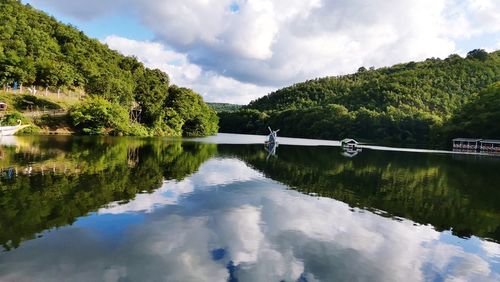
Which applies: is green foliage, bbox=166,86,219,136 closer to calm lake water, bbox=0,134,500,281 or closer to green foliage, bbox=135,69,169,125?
green foliage, bbox=135,69,169,125

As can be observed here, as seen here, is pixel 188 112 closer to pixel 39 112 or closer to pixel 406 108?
pixel 39 112

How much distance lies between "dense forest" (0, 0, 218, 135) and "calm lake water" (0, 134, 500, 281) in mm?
57387

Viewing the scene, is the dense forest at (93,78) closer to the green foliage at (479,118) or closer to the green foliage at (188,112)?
the green foliage at (188,112)

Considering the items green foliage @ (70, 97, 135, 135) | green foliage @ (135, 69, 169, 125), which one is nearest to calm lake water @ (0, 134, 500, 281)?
green foliage @ (70, 97, 135, 135)

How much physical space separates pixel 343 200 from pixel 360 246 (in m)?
8.62

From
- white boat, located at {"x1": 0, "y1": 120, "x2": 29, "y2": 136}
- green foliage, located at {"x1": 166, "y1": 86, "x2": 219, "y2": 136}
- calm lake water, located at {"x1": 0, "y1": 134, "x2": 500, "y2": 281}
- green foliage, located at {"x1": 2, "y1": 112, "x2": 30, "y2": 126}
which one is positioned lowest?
calm lake water, located at {"x1": 0, "y1": 134, "x2": 500, "y2": 281}

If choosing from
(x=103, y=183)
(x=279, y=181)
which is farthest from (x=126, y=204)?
(x=279, y=181)

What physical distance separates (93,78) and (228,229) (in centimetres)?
8866

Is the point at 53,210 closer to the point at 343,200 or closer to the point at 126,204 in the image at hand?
the point at 126,204

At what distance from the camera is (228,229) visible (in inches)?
585

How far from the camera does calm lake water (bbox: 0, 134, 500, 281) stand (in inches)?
416

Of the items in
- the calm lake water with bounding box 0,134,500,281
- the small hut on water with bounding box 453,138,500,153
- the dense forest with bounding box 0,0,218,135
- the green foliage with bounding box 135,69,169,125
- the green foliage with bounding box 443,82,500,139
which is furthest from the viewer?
the green foliage with bounding box 135,69,169,125

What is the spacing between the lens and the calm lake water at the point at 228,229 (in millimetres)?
10555

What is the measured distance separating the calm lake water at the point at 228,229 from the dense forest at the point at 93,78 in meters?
57.4
